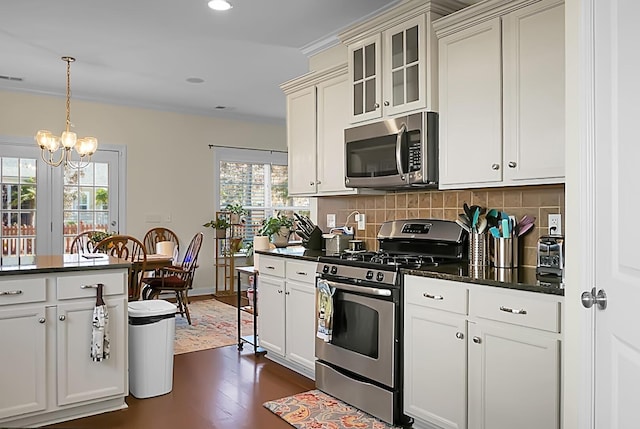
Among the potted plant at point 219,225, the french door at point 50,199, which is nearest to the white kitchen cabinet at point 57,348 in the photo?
the french door at point 50,199

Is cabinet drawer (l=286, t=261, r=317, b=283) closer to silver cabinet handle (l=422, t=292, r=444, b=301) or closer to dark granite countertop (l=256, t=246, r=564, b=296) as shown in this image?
dark granite countertop (l=256, t=246, r=564, b=296)

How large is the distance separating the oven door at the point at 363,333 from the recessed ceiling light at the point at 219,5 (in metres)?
2.00

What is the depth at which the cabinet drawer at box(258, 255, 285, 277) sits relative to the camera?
12.7 feet

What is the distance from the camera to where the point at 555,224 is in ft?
8.74

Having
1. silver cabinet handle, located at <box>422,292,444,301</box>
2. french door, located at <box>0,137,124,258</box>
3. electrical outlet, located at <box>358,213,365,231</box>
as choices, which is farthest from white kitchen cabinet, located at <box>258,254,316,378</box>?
french door, located at <box>0,137,124,258</box>

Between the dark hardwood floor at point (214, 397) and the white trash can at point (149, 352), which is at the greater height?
the white trash can at point (149, 352)

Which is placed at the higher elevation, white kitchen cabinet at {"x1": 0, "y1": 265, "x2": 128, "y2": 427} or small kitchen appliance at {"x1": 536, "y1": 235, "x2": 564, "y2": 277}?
small kitchen appliance at {"x1": 536, "y1": 235, "x2": 564, "y2": 277}

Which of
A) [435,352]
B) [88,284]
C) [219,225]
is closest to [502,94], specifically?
[435,352]

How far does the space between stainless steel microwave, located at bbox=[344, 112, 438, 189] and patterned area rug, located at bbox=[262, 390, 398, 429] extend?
138cm

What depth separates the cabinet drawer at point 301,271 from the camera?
3525mm

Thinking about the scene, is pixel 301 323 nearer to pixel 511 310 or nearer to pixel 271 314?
pixel 271 314

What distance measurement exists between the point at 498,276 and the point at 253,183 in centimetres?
575

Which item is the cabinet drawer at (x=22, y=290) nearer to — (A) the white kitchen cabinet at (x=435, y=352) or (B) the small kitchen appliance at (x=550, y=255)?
(A) the white kitchen cabinet at (x=435, y=352)

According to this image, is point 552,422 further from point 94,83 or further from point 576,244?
point 94,83
